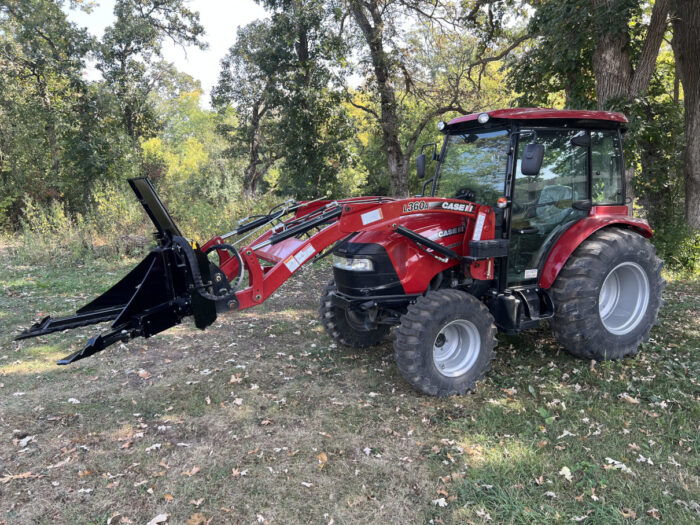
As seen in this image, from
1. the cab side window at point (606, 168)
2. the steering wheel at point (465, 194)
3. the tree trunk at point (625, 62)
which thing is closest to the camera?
the steering wheel at point (465, 194)

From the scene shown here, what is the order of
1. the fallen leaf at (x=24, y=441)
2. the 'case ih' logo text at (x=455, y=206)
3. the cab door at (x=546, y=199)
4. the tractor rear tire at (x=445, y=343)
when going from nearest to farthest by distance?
the fallen leaf at (x=24, y=441)
the tractor rear tire at (x=445, y=343)
the 'case ih' logo text at (x=455, y=206)
the cab door at (x=546, y=199)

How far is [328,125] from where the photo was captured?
40.9 ft

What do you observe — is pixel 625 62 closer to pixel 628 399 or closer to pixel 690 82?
pixel 690 82

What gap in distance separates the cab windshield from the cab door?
0.65ft

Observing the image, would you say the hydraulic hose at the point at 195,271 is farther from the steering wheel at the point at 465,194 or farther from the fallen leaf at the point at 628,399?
the fallen leaf at the point at 628,399

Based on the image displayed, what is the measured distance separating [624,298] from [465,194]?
7.26 feet

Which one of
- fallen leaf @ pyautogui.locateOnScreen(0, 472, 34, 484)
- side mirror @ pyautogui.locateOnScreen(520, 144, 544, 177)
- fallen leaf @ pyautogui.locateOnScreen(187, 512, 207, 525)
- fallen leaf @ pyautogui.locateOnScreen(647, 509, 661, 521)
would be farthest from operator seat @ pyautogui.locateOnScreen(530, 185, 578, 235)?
fallen leaf @ pyautogui.locateOnScreen(0, 472, 34, 484)

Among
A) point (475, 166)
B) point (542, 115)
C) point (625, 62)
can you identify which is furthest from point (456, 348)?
point (625, 62)

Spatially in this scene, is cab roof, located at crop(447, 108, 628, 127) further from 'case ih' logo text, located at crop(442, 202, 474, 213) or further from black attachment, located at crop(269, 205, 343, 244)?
black attachment, located at crop(269, 205, 343, 244)

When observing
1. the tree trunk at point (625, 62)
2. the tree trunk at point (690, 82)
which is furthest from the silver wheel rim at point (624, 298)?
the tree trunk at point (690, 82)

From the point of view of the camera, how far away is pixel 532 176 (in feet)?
14.7

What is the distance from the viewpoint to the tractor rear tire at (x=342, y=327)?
5203 mm

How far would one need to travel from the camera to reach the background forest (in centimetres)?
857

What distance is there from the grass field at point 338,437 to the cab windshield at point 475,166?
1.88m
